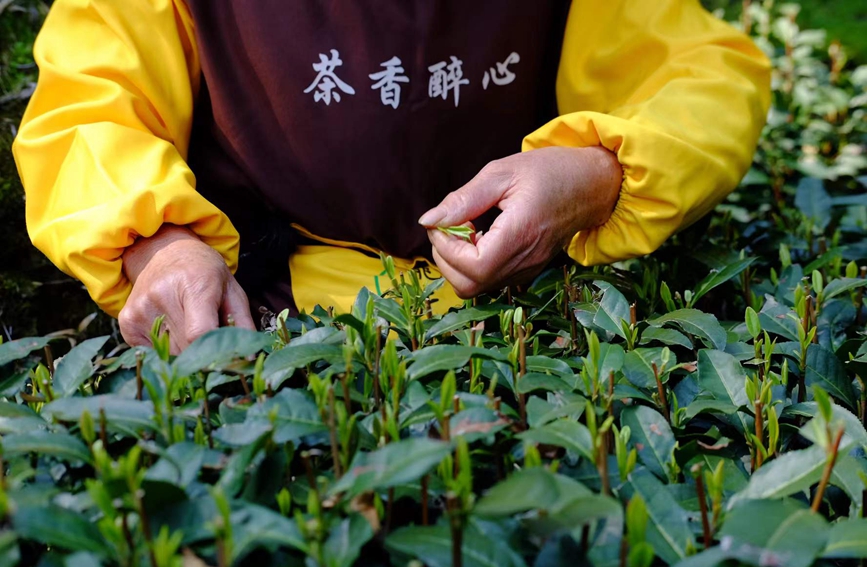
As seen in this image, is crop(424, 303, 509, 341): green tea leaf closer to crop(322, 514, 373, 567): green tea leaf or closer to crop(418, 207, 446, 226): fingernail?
crop(418, 207, 446, 226): fingernail

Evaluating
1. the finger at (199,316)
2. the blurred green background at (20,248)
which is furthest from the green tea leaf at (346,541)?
the blurred green background at (20,248)

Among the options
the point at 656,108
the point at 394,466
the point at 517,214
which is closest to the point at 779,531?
the point at 394,466

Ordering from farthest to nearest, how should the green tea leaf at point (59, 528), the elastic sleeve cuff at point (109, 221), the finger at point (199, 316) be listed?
the elastic sleeve cuff at point (109, 221) < the finger at point (199, 316) < the green tea leaf at point (59, 528)

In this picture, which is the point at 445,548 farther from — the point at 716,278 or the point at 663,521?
the point at 716,278

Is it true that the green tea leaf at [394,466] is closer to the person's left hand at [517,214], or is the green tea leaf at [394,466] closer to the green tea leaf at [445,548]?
the green tea leaf at [445,548]

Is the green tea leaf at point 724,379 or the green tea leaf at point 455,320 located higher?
the green tea leaf at point 724,379

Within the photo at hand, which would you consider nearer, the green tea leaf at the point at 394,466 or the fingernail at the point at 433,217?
the green tea leaf at the point at 394,466

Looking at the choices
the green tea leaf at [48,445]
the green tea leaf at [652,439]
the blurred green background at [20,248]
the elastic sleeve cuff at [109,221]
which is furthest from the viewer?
the blurred green background at [20,248]

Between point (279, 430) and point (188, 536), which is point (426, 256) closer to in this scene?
point (279, 430)

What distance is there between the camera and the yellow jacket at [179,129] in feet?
4.64

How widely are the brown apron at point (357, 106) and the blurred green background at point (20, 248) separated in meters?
0.49

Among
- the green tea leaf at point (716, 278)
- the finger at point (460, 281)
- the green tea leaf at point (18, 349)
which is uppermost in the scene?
the green tea leaf at point (18, 349)

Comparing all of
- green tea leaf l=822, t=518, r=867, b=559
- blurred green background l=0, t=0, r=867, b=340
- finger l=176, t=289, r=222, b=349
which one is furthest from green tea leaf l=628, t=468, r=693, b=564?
blurred green background l=0, t=0, r=867, b=340

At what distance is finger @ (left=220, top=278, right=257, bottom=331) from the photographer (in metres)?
1.32
